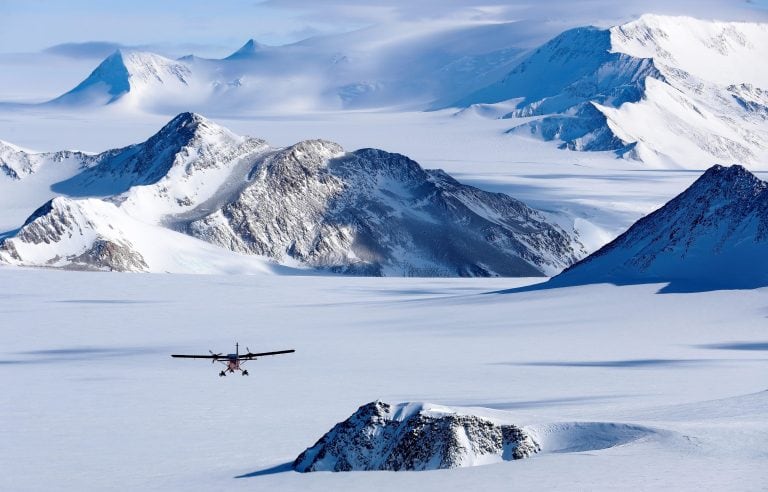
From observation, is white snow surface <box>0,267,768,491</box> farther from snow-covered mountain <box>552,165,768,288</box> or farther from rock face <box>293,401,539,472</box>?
snow-covered mountain <box>552,165,768,288</box>

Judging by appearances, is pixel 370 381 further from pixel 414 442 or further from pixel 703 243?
pixel 703 243

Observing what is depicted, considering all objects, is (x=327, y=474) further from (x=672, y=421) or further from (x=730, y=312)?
(x=730, y=312)

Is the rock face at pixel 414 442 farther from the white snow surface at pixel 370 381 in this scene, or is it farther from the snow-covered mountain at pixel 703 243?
the snow-covered mountain at pixel 703 243

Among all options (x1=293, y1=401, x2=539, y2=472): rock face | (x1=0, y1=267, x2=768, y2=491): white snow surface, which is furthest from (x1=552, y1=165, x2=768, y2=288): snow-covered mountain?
(x1=293, y1=401, x2=539, y2=472): rock face

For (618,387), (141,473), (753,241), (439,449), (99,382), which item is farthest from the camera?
(753,241)

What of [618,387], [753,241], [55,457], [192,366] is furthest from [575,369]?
[753,241]

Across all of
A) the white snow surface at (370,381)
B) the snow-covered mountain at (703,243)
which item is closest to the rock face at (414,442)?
the white snow surface at (370,381)
